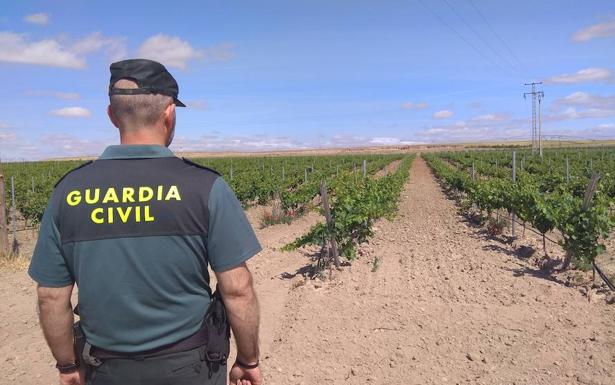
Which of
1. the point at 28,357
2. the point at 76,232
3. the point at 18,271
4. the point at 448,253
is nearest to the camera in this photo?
the point at 76,232

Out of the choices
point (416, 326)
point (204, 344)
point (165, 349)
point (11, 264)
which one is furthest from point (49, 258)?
point (11, 264)

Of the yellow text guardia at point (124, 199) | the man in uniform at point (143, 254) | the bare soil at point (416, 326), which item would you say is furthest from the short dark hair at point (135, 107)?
the bare soil at point (416, 326)

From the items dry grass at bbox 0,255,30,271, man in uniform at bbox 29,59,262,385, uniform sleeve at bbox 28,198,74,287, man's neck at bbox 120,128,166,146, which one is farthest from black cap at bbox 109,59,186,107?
dry grass at bbox 0,255,30,271

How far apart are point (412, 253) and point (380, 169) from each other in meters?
33.4

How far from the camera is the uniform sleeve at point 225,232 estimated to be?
1.86m

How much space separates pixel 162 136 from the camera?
1998mm

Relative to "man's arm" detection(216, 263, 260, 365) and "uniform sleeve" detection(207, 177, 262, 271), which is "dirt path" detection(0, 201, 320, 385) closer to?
"man's arm" detection(216, 263, 260, 365)

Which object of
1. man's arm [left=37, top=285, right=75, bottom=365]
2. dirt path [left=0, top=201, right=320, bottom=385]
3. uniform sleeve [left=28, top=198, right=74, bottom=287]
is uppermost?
uniform sleeve [left=28, top=198, right=74, bottom=287]

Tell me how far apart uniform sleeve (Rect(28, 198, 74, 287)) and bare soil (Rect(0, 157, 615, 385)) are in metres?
2.68

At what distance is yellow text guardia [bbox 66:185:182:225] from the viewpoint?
1806mm

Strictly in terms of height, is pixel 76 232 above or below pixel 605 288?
above

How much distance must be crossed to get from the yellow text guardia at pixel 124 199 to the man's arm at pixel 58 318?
0.38m

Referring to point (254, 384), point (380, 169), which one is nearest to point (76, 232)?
point (254, 384)

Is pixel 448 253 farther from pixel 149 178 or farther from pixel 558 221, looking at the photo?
pixel 149 178
